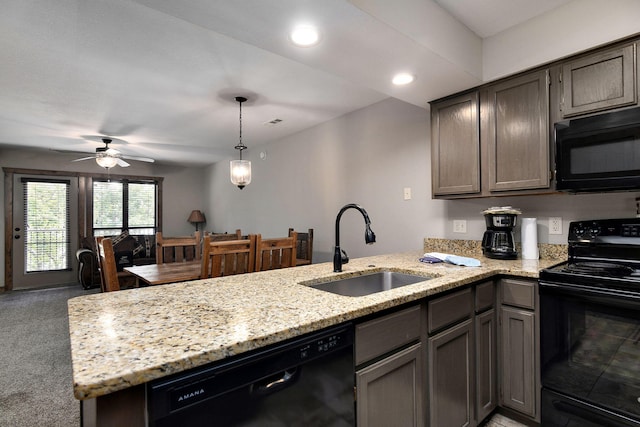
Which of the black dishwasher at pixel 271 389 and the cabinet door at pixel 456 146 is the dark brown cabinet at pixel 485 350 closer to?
the cabinet door at pixel 456 146

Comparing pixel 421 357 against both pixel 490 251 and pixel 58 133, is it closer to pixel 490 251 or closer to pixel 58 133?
pixel 490 251

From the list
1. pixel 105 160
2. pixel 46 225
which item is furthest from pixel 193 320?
pixel 46 225

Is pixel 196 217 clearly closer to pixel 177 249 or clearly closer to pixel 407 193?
pixel 177 249

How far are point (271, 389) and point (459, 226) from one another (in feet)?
7.56

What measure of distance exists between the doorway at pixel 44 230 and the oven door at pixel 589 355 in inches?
283

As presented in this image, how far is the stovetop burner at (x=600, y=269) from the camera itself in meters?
1.58

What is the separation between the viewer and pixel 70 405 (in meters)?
2.13

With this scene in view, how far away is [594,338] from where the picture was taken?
1515 millimetres

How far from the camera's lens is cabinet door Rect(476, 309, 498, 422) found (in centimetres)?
175

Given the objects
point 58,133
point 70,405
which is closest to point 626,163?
point 70,405

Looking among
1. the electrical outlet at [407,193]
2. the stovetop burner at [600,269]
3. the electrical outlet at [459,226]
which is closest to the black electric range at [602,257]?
the stovetop burner at [600,269]

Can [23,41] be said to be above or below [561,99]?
above

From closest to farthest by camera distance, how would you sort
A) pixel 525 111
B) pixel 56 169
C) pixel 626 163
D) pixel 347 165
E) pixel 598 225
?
→ pixel 626 163, pixel 598 225, pixel 525 111, pixel 347 165, pixel 56 169

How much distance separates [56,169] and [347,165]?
546 cm
